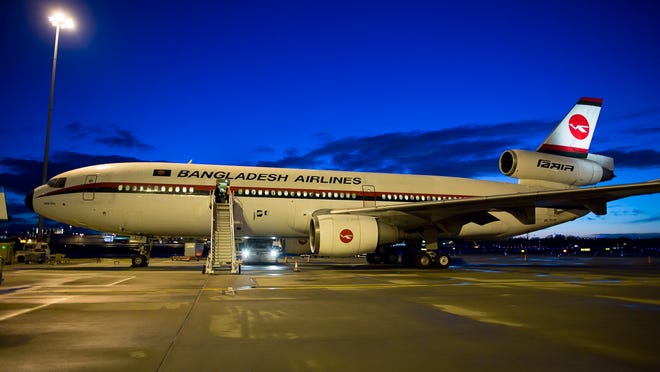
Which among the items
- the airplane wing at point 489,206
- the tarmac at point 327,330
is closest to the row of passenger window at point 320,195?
the airplane wing at point 489,206

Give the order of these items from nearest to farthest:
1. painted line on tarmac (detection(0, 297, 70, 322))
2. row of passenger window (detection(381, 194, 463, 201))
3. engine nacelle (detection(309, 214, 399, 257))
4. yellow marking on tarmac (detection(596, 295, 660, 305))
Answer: painted line on tarmac (detection(0, 297, 70, 322)) → yellow marking on tarmac (detection(596, 295, 660, 305)) → engine nacelle (detection(309, 214, 399, 257)) → row of passenger window (detection(381, 194, 463, 201))

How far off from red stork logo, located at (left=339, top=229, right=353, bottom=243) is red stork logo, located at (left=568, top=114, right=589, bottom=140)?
12.7m

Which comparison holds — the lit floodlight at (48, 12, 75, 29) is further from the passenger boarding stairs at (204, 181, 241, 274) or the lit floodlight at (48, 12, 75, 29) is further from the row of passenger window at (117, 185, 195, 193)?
the passenger boarding stairs at (204, 181, 241, 274)

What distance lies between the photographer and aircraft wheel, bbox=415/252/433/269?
58.6 feet

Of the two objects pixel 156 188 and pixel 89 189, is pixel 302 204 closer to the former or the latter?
pixel 156 188

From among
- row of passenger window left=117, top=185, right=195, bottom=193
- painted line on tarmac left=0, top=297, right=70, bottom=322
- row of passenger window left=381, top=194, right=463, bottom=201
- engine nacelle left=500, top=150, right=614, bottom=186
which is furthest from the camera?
engine nacelle left=500, top=150, right=614, bottom=186

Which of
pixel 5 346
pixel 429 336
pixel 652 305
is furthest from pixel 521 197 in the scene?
pixel 5 346

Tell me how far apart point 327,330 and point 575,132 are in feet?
66.2

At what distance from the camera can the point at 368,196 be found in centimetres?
1889

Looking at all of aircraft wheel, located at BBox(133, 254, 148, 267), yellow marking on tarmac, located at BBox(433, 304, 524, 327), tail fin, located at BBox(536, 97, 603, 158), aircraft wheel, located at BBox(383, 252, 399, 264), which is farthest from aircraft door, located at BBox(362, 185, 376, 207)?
yellow marking on tarmac, located at BBox(433, 304, 524, 327)

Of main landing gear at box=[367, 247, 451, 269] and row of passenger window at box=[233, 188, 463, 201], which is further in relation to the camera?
main landing gear at box=[367, 247, 451, 269]

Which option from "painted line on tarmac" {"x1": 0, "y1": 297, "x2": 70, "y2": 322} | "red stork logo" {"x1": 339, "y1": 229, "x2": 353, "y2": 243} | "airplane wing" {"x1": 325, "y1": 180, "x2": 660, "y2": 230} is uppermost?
"airplane wing" {"x1": 325, "y1": 180, "x2": 660, "y2": 230}

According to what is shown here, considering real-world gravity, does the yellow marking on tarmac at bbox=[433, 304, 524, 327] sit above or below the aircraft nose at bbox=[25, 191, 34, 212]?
below

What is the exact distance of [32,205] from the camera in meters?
16.8
